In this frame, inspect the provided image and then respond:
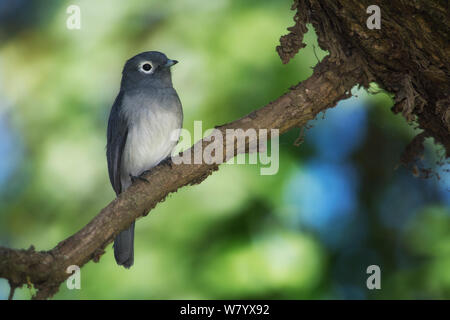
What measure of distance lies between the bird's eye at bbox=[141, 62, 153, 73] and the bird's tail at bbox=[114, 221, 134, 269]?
1574 millimetres

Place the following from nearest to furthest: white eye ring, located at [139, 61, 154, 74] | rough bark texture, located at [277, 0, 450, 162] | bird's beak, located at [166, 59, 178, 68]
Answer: rough bark texture, located at [277, 0, 450, 162], bird's beak, located at [166, 59, 178, 68], white eye ring, located at [139, 61, 154, 74]

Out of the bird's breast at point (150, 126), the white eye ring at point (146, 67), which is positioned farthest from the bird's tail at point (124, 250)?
the white eye ring at point (146, 67)

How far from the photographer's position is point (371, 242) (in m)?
5.78

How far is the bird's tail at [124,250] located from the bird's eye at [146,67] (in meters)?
1.57

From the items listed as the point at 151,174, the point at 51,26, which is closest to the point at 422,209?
the point at 151,174

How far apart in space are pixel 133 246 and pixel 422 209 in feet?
10.5

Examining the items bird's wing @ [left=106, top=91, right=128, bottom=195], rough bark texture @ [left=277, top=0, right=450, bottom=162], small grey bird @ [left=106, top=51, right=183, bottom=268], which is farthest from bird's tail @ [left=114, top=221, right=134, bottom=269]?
rough bark texture @ [left=277, top=0, right=450, bottom=162]

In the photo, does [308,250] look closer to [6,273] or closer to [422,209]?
[422,209]

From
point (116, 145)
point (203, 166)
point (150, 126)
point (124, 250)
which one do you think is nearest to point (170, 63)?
point (150, 126)

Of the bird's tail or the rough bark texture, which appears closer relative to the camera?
the rough bark texture

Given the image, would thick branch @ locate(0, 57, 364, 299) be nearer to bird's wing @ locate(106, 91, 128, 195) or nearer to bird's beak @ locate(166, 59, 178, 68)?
bird's wing @ locate(106, 91, 128, 195)

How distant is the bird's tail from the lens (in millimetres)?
4613

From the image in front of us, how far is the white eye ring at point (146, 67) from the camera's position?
5.19 m

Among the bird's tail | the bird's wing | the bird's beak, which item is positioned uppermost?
the bird's beak
